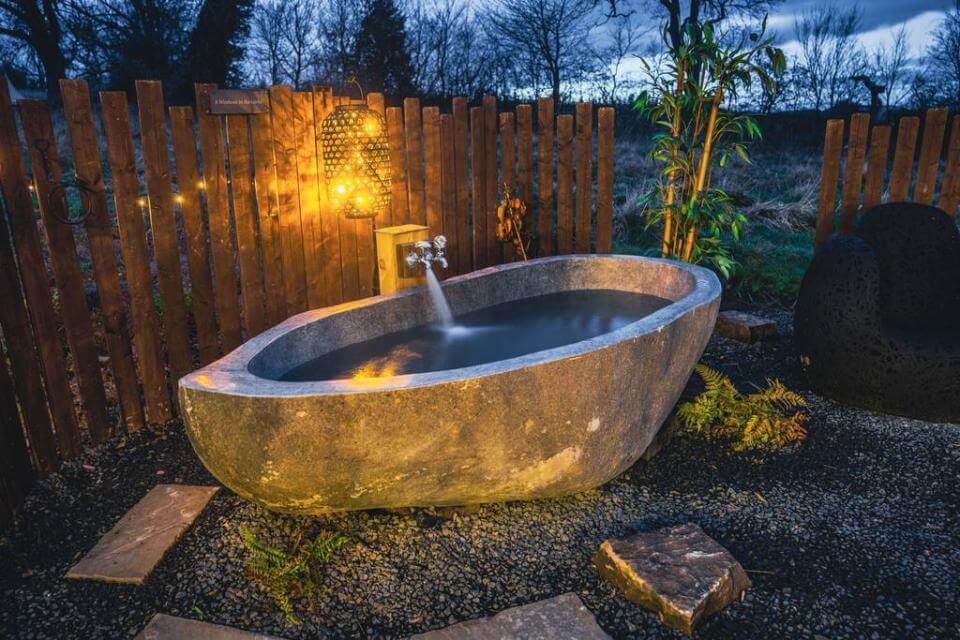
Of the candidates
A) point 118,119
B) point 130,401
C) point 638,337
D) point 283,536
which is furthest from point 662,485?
point 118,119

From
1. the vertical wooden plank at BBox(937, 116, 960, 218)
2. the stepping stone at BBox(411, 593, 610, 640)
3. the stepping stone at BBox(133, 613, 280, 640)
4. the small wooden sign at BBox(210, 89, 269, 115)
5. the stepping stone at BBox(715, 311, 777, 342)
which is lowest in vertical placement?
the stepping stone at BBox(411, 593, 610, 640)

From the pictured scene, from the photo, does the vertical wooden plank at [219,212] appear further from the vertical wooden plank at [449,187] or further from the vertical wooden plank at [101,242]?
the vertical wooden plank at [449,187]

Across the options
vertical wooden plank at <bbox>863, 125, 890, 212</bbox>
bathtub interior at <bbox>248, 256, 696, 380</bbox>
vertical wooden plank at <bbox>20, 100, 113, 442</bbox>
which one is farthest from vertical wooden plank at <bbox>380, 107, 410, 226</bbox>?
vertical wooden plank at <bbox>863, 125, 890, 212</bbox>

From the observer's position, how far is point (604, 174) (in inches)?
191

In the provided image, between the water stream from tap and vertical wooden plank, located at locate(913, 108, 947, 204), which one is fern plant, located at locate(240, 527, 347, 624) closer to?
the water stream from tap

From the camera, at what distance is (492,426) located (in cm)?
211

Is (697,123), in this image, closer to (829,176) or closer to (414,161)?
(829,176)

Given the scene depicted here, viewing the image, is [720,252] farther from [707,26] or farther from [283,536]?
[283,536]

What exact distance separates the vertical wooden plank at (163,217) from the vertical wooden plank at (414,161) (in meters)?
1.39

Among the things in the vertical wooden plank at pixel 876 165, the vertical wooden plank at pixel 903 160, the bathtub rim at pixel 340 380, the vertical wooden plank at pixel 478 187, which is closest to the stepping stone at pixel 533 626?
the bathtub rim at pixel 340 380

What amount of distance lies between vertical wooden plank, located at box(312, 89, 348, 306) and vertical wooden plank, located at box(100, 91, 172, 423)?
83 cm

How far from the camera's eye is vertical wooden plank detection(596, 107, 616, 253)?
15.4 feet

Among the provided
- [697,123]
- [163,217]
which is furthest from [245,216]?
[697,123]

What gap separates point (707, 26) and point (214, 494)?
163 inches
